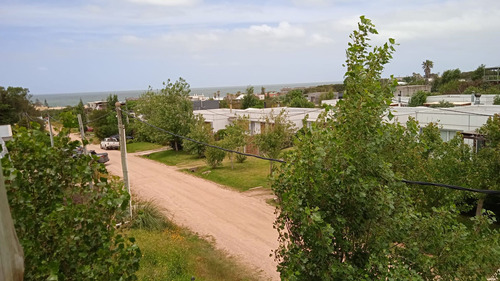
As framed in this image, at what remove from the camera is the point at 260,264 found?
1204 centimetres

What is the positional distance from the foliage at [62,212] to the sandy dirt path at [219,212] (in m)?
8.20

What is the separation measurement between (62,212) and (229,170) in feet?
74.3

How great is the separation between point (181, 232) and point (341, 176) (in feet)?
37.5

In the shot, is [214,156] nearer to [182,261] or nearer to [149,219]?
[149,219]

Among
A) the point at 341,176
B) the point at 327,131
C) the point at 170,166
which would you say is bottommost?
the point at 170,166

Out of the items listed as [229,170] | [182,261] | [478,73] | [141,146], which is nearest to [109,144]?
[141,146]

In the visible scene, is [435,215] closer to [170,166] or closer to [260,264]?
[260,264]

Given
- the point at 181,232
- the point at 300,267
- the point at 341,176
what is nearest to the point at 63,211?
the point at 300,267

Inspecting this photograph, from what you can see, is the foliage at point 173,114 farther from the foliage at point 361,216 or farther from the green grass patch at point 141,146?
the foliage at point 361,216

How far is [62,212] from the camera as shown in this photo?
3.57 metres

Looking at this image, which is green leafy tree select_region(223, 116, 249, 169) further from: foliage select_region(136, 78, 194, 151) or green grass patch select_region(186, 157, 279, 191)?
foliage select_region(136, 78, 194, 151)

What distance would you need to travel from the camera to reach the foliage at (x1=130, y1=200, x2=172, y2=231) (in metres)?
14.7

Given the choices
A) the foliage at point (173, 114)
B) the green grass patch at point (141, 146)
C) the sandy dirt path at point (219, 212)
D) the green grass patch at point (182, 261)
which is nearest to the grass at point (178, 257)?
the green grass patch at point (182, 261)

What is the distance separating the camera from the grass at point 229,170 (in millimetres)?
22458
